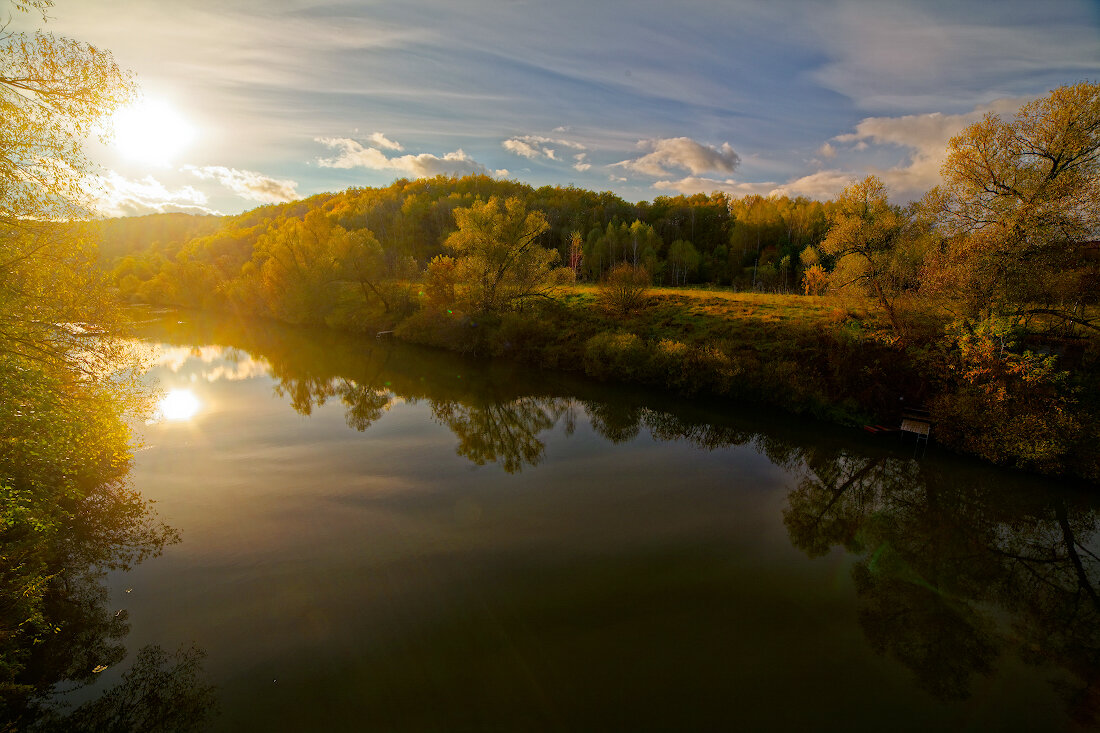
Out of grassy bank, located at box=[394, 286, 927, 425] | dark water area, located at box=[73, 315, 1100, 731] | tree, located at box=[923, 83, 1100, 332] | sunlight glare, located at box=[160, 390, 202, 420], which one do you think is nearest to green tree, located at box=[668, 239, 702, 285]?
grassy bank, located at box=[394, 286, 927, 425]

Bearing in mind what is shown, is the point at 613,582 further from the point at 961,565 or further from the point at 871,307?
the point at 871,307

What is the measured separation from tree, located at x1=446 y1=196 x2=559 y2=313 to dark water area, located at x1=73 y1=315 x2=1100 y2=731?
19650 mm

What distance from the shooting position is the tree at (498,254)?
37531 millimetres

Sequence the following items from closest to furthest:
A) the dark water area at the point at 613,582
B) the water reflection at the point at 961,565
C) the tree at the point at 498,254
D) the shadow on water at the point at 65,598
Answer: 1. the shadow on water at the point at 65,598
2. the dark water area at the point at 613,582
3. the water reflection at the point at 961,565
4. the tree at the point at 498,254

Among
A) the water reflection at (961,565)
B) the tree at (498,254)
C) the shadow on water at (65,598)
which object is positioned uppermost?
the tree at (498,254)

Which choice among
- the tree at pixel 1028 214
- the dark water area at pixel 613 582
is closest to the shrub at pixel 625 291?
the dark water area at pixel 613 582

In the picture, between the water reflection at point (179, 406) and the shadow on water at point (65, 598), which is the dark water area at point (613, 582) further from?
the water reflection at point (179, 406)

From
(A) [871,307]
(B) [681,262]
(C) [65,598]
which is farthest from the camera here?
(B) [681,262]

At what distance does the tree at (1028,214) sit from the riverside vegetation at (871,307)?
0.06 m

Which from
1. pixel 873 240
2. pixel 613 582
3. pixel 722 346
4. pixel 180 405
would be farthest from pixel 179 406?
pixel 873 240

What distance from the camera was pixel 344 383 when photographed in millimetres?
30281

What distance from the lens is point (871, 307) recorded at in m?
24.9

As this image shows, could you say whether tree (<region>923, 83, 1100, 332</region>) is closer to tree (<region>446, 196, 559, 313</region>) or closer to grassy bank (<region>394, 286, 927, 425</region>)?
grassy bank (<region>394, 286, 927, 425</region>)

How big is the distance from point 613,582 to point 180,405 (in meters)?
25.2
